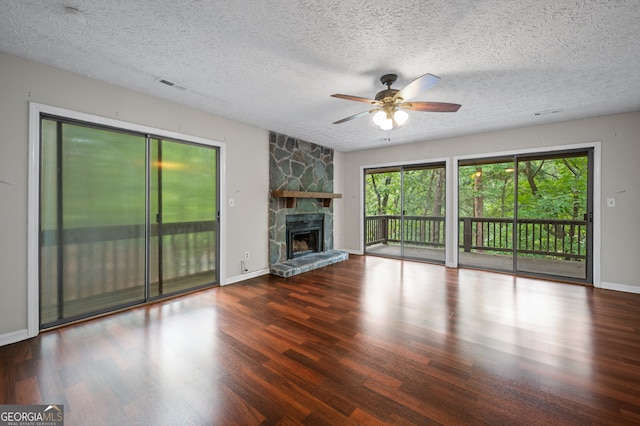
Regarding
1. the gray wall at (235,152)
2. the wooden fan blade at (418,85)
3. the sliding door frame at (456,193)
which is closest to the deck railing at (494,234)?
the sliding door frame at (456,193)

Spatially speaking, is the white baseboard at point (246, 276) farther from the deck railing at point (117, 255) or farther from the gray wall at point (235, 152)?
the deck railing at point (117, 255)

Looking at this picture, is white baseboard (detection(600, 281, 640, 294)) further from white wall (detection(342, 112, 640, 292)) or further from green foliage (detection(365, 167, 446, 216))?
green foliage (detection(365, 167, 446, 216))

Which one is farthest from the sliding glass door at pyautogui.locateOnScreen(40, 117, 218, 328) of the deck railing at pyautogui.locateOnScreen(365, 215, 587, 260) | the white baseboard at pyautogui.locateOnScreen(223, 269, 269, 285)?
the deck railing at pyautogui.locateOnScreen(365, 215, 587, 260)

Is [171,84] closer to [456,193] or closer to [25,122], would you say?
[25,122]

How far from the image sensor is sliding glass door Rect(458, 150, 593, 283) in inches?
170

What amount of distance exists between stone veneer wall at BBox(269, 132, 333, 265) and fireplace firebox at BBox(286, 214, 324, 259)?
0.13m

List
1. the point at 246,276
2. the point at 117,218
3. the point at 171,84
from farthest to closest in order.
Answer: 1. the point at 246,276
2. the point at 117,218
3. the point at 171,84

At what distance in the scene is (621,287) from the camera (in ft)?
12.1

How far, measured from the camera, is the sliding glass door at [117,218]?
8.38ft

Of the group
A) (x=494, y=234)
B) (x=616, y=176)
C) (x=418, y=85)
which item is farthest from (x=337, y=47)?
(x=494, y=234)

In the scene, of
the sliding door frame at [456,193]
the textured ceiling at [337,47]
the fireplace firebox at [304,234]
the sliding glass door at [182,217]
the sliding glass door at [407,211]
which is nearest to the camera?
the textured ceiling at [337,47]

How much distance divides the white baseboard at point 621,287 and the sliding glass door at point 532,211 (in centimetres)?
18

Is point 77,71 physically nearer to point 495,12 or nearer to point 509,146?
point 495,12

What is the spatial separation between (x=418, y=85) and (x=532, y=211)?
447 cm
